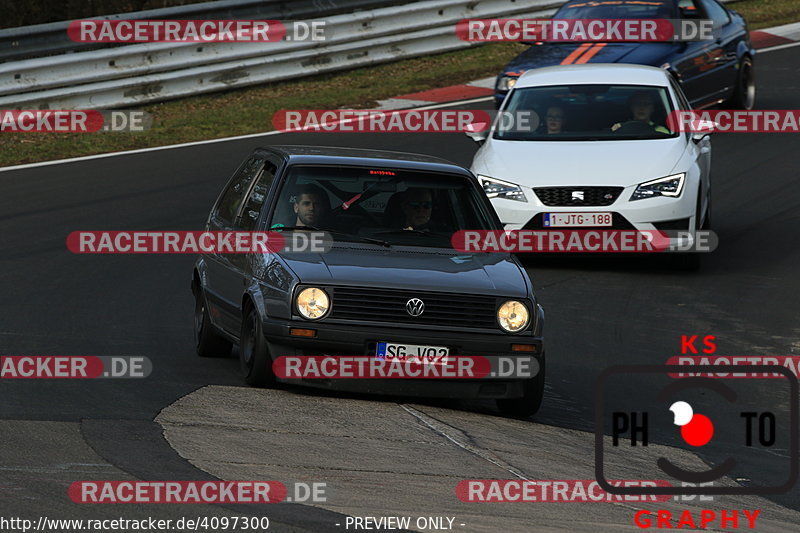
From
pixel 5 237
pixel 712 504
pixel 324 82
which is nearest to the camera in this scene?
pixel 712 504

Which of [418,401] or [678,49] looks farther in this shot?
[678,49]

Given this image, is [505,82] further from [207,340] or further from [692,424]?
[692,424]

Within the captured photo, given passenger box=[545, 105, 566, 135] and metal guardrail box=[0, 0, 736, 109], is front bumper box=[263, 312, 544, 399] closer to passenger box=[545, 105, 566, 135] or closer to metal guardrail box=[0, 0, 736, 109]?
passenger box=[545, 105, 566, 135]

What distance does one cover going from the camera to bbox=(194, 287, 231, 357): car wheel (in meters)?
10.1

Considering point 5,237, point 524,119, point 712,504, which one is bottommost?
point 712,504

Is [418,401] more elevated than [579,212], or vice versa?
[579,212]

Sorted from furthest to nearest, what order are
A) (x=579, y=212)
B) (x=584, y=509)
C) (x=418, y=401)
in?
(x=579, y=212)
(x=418, y=401)
(x=584, y=509)

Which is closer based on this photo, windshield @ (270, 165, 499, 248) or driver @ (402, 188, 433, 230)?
windshield @ (270, 165, 499, 248)

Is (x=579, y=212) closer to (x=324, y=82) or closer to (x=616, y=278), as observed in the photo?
(x=616, y=278)

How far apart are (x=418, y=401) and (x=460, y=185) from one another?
1673mm

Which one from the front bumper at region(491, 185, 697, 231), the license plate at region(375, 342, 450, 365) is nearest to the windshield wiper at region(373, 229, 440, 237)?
the license plate at region(375, 342, 450, 365)

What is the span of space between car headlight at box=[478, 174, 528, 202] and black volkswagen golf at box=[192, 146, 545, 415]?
3.14 meters

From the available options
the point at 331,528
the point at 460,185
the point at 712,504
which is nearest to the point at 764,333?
the point at 460,185

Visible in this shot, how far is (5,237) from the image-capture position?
14266 mm
